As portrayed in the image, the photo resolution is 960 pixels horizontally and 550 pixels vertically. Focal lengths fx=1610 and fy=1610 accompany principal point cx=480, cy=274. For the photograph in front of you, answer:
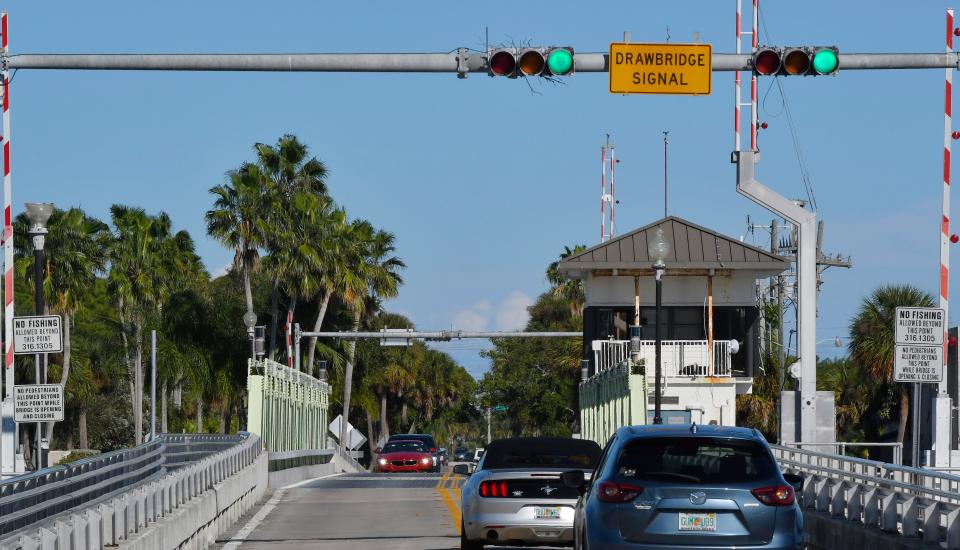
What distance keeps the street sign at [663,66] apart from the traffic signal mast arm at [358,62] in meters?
0.15

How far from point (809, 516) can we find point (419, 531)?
567 cm

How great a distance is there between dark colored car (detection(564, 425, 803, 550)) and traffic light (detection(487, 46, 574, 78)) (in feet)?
18.9

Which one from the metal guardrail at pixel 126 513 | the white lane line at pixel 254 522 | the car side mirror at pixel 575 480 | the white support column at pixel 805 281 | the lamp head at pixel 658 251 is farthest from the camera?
the lamp head at pixel 658 251

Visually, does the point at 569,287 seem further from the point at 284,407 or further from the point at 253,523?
the point at 253,523

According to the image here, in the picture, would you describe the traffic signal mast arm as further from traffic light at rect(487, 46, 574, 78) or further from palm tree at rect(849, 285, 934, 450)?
palm tree at rect(849, 285, 934, 450)

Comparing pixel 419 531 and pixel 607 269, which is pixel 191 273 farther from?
pixel 419 531

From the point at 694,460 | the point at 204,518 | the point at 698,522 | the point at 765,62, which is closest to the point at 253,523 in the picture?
the point at 204,518

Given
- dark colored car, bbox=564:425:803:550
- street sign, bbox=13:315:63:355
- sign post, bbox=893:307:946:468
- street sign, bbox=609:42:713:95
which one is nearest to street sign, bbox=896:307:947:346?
sign post, bbox=893:307:946:468

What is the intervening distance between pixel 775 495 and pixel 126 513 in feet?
19.2

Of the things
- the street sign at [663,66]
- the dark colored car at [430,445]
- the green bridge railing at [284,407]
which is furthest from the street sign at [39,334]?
the dark colored car at [430,445]

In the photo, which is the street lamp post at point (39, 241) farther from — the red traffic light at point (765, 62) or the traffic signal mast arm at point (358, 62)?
the red traffic light at point (765, 62)

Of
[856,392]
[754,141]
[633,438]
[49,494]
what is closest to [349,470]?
[856,392]

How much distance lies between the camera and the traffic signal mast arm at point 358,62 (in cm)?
1730

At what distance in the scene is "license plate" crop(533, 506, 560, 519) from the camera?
1731 centimetres
